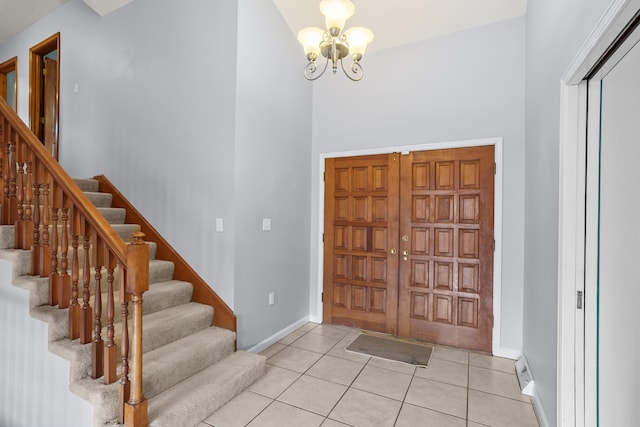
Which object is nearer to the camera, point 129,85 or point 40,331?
point 40,331

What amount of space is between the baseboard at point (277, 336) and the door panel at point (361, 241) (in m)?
0.31

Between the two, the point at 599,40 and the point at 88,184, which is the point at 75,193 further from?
the point at 599,40

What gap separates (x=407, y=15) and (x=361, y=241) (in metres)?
2.42

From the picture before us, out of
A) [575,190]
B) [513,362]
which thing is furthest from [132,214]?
[513,362]

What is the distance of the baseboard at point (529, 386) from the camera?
2.04 metres

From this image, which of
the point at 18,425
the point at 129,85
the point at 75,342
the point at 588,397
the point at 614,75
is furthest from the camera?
the point at 129,85

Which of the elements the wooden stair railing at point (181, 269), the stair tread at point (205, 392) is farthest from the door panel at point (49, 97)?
the stair tread at point (205, 392)

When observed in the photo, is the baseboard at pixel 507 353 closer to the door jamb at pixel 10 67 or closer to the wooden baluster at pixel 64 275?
the wooden baluster at pixel 64 275

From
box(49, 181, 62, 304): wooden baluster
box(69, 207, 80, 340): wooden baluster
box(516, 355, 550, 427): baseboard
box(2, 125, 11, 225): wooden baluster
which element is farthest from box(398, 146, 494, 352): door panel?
box(2, 125, 11, 225): wooden baluster

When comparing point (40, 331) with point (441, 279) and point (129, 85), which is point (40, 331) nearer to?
point (129, 85)

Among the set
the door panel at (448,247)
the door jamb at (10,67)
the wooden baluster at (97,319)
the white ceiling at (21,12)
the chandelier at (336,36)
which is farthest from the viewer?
the door jamb at (10,67)

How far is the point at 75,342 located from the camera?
73.9 inches

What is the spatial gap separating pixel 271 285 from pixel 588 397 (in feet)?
8.27

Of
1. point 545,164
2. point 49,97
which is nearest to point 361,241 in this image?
point 545,164
